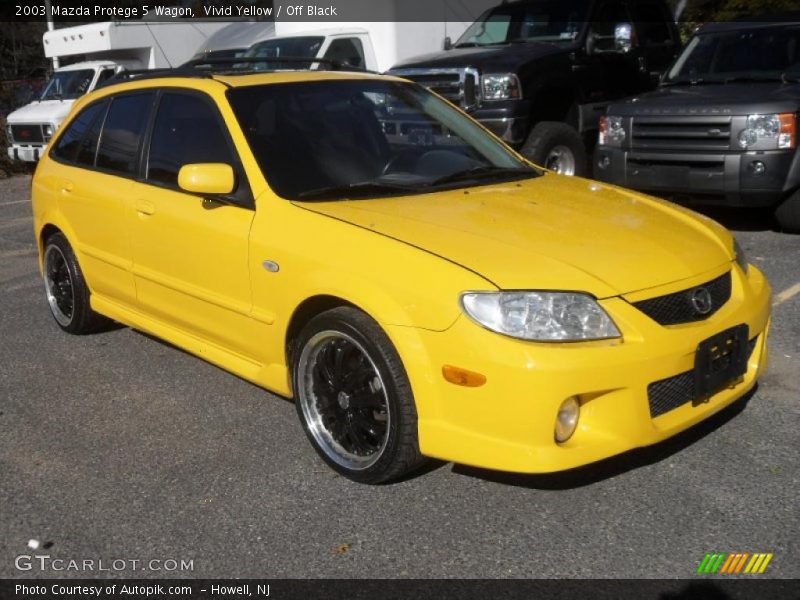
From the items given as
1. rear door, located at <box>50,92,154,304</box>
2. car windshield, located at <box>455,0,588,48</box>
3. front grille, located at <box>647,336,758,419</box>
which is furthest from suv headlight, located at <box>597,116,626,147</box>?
front grille, located at <box>647,336,758,419</box>

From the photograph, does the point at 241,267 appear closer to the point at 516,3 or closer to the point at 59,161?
the point at 59,161

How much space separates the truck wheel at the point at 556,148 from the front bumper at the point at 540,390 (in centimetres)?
583

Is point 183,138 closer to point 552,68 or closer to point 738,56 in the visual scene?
point 552,68

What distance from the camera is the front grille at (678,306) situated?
136 inches

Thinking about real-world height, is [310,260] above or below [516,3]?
below

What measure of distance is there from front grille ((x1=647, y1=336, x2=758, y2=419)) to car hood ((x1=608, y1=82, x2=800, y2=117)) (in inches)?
185

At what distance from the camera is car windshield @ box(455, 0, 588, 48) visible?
33.7ft

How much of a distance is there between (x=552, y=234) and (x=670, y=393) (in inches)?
30.7

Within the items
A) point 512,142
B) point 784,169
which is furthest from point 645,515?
point 512,142

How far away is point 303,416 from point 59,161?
2.93 meters

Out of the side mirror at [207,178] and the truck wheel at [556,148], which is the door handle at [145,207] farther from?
the truck wheel at [556,148]

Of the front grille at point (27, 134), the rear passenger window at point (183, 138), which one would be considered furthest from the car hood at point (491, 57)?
the front grille at point (27, 134)

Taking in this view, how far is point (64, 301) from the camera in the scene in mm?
6184

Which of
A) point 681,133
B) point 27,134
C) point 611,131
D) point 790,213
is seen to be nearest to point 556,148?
point 611,131
